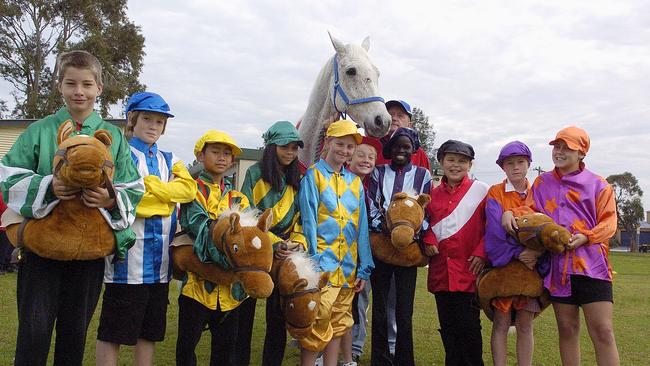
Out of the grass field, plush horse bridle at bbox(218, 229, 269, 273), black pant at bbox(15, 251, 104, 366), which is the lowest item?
the grass field

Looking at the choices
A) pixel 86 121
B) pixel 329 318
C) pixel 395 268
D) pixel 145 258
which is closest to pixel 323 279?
pixel 329 318

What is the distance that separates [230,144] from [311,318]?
3.99 ft

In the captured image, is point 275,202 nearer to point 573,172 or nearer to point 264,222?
point 264,222

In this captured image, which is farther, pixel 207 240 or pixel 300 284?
pixel 300 284

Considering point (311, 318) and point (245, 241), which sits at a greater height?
point (245, 241)

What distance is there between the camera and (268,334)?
11.3 ft

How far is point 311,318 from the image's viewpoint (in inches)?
123

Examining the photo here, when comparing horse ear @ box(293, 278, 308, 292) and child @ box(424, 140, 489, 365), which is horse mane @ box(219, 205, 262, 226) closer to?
horse ear @ box(293, 278, 308, 292)

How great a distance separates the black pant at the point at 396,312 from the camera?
12.2 ft

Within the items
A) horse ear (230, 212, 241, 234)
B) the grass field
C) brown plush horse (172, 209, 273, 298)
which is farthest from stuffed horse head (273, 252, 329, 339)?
the grass field

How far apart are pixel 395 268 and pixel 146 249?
1808 millimetres

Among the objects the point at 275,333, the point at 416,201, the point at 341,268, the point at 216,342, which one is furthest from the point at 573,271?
the point at 216,342

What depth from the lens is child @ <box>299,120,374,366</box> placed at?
3441 millimetres

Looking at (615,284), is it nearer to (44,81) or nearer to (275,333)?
(275,333)
